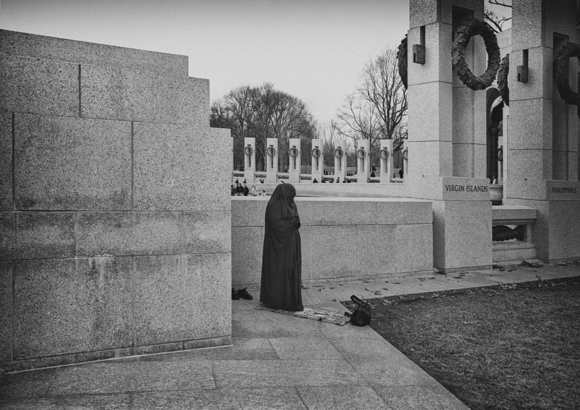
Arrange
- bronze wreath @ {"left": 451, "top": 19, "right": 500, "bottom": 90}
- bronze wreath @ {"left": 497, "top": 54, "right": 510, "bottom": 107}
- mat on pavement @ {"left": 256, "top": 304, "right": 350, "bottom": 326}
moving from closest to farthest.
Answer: mat on pavement @ {"left": 256, "top": 304, "right": 350, "bottom": 326} → bronze wreath @ {"left": 451, "top": 19, "right": 500, "bottom": 90} → bronze wreath @ {"left": 497, "top": 54, "right": 510, "bottom": 107}

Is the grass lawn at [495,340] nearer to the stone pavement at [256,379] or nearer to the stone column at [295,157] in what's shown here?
the stone pavement at [256,379]

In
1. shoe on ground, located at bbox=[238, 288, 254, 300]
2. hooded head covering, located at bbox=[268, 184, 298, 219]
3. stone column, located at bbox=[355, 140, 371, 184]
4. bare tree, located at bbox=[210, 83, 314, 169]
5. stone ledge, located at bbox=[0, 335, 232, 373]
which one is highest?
bare tree, located at bbox=[210, 83, 314, 169]

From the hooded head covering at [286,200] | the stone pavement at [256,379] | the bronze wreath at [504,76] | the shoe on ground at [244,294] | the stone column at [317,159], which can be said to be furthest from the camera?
the stone column at [317,159]

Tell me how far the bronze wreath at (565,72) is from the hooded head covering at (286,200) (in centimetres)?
900

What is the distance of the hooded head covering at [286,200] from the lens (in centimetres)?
729

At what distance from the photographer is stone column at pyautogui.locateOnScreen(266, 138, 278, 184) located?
141 feet

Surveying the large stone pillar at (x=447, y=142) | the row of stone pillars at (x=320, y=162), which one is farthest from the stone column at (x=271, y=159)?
the large stone pillar at (x=447, y=142)

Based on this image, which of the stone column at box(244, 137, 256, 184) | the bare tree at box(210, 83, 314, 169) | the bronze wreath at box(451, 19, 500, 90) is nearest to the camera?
the bronze wreath at box(451, 19, 500, 90)

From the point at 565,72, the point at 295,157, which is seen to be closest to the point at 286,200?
the point at 565,72

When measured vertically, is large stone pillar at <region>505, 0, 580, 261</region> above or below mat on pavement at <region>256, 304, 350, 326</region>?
above

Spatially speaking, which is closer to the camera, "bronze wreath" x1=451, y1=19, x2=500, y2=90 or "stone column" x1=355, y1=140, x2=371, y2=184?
"bronze wreath" x1=451, y1=19, x2=500, y2=90

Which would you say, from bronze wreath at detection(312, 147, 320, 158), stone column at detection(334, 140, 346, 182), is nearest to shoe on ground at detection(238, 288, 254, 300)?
stone column at detection(334, 140, 346, 182)

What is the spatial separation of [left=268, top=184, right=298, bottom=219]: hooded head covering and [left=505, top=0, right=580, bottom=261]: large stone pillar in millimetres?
8184

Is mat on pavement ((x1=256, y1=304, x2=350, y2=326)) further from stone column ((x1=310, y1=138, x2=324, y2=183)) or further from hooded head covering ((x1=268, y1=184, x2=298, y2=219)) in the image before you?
stone column ((x1=310, y1=138, x2=324, y2=183))
